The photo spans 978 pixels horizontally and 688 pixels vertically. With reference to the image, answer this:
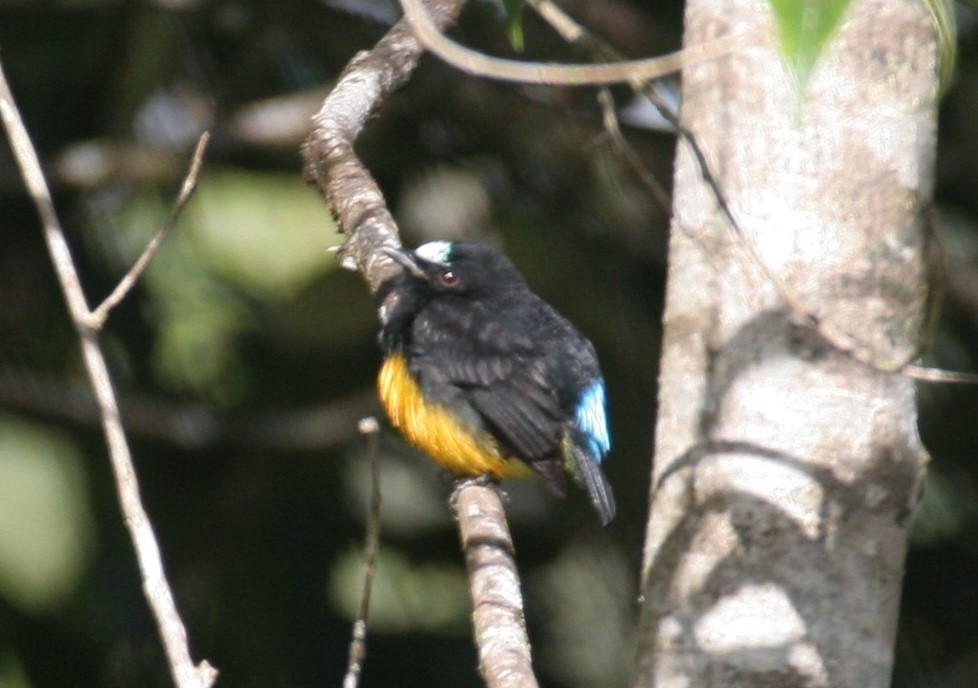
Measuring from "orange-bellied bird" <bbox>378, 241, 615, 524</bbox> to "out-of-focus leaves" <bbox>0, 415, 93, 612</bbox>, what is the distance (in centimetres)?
144

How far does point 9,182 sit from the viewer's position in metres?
5.66

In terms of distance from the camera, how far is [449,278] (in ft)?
16.0

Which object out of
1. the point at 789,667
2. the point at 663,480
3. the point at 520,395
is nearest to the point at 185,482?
the point at 520,395

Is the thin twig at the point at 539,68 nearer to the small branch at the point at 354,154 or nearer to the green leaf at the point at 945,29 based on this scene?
the green leaf at the point at 945,29

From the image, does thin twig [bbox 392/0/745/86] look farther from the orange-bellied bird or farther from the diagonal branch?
the orange-bellied bird

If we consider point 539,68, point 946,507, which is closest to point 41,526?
point 946,507

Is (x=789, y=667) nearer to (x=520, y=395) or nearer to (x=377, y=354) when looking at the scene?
(x=520, y=395)

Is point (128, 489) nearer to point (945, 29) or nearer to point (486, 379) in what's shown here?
point (945, 29)

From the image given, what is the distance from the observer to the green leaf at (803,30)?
1.71 m

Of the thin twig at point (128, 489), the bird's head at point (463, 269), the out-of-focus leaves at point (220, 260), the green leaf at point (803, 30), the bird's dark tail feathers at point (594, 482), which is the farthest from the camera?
the out-of-focus leaves at point (220, 260)

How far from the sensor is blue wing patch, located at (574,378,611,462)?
15.0 ft

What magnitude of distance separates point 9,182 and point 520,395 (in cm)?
231

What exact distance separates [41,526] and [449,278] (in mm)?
1779

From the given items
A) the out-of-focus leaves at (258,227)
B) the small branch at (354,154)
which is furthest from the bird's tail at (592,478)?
the out-of-focus leaves at (258,227)
